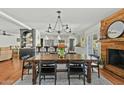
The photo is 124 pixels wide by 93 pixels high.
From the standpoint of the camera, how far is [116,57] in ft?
20.1

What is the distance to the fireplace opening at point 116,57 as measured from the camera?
226 inches

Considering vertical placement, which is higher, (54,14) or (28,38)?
(54,14)

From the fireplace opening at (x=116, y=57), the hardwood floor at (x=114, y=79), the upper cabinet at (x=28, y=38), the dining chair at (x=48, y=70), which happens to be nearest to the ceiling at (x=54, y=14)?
the fireplace opening at (x=116, y=57)

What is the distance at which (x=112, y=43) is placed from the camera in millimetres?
6258

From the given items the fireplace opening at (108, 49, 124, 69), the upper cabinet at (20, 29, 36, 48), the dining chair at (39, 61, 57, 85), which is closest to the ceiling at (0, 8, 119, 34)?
the fireplace opening at (108, 49, 124, 69)

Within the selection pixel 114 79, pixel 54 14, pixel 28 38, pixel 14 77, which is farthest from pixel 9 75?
pixel 28 38

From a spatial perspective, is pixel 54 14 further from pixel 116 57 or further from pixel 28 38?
pixel 28 38

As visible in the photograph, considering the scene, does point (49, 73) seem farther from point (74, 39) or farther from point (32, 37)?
point (74, 39)

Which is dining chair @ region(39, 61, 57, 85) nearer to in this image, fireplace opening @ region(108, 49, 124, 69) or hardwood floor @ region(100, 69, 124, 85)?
hardwood floor @ region(100, 69, 124, 85)

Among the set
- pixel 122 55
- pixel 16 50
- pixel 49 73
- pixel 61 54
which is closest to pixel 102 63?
pixel 122 55

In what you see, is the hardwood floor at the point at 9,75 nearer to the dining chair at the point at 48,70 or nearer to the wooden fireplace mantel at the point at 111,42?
the dining chair at the point at 48,70

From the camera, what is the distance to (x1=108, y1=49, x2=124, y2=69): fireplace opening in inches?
226

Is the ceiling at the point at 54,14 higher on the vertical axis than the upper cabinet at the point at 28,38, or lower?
higher
